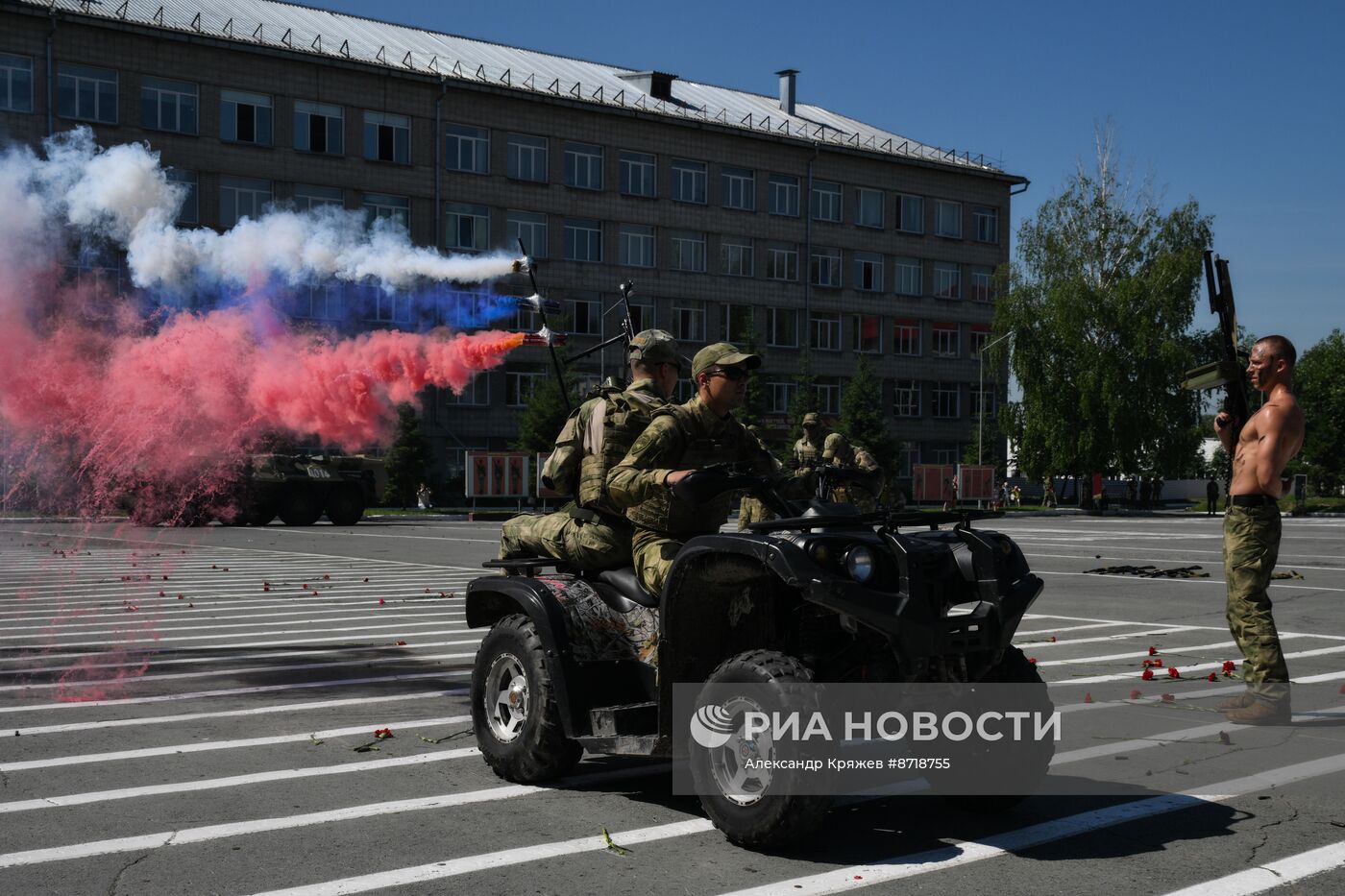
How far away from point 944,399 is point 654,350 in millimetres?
67504

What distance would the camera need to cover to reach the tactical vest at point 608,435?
21.9 feet

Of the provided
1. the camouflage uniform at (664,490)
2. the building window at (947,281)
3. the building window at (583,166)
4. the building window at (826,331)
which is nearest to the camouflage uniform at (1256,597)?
the camouflage uniform at (664,490)

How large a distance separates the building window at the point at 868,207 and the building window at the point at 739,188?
6485 millimetres

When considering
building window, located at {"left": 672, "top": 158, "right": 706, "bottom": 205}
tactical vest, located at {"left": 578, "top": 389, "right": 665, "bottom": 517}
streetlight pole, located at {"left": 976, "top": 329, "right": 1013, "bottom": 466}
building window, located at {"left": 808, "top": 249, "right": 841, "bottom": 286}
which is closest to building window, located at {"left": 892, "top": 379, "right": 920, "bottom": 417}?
streetlight pole, located at {"left": 976, "top": 329, "right": 1013, "bottom": 466}

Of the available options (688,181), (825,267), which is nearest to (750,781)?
(688,181)

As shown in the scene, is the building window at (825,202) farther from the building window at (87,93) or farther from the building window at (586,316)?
the building window at (87,93)

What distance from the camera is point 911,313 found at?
7169 cm

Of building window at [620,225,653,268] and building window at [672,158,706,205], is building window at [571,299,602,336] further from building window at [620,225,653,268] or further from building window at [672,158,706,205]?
building window at [672,158,706,205]

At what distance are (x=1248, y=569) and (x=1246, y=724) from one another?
3.03 feet

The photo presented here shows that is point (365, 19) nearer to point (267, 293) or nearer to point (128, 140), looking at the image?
point (128, 140)

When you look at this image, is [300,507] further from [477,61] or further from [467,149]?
[477,61]

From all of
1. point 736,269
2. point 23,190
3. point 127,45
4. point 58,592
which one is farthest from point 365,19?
point 58,592

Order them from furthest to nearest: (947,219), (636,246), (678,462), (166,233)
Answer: (947,219) < (636,246) < (166,233) < (678,462)

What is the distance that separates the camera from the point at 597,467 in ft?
22.2
